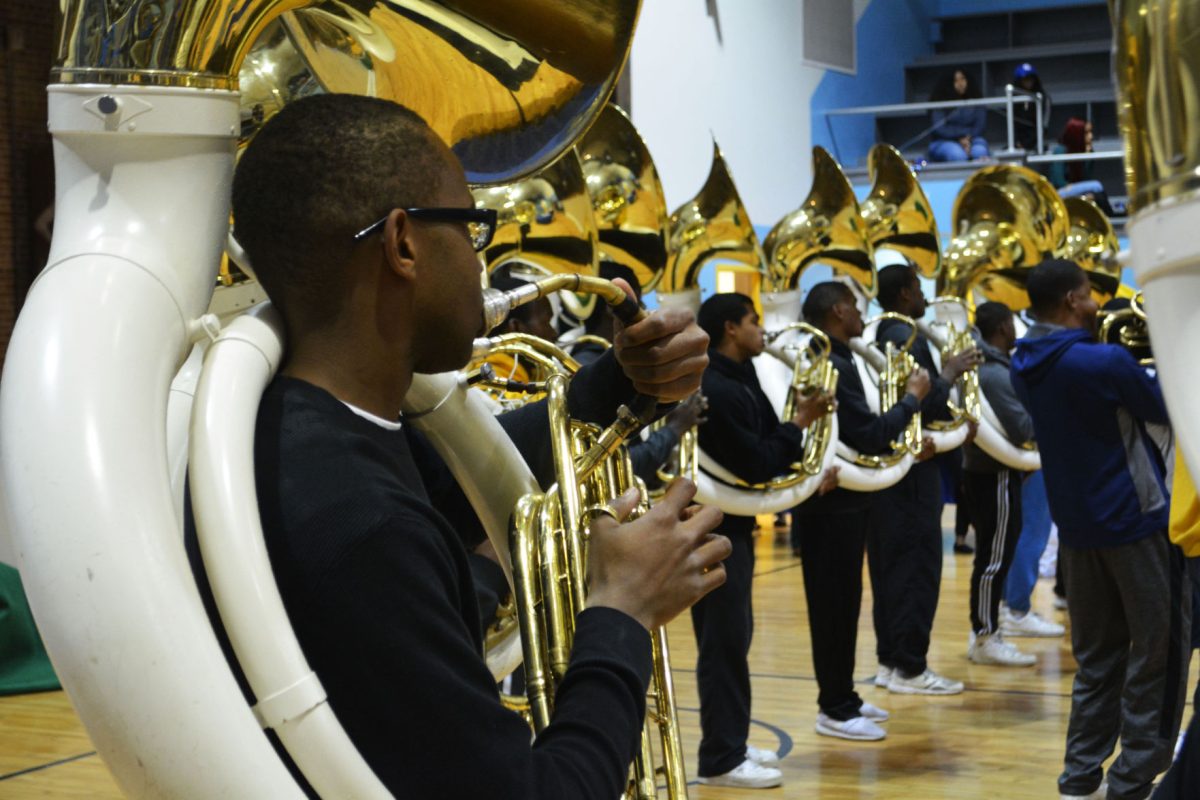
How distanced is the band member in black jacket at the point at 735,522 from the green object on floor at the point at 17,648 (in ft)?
8.43

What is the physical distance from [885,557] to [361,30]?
3.96 metres

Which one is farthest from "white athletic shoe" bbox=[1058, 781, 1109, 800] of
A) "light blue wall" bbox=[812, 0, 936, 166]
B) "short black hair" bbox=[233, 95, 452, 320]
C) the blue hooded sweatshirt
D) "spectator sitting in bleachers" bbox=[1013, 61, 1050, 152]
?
"light blue wall" bbox=[812, 0, 936, 166]

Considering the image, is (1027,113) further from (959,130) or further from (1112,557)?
(1112,557)

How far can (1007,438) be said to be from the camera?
5.75 m

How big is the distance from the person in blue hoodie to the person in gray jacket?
1.71 m

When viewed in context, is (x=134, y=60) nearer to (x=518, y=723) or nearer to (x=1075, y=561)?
(x=518, y=723)

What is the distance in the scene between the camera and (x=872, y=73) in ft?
46.9

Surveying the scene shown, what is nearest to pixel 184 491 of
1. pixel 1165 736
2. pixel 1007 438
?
pixel 1165 736

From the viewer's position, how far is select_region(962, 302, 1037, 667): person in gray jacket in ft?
18.3

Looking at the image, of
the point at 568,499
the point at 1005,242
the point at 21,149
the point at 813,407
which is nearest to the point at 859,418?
the point at 813,407

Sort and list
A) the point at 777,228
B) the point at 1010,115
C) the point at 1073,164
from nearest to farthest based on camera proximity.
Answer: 1. the point at 777,228
2. the point at 1010,115
3. the point at 1073,164

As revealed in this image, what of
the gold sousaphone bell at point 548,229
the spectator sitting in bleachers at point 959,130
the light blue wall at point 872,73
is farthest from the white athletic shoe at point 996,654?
the light blue wall at point 872,73

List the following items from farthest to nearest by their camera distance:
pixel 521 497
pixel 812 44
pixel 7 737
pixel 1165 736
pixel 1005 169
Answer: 1. pixel 812 44
2. pixel 1005 169
3. pixel 7 737
4. pixel 1165 736
5. pixel 521 497

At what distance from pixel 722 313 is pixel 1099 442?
1096 mm
